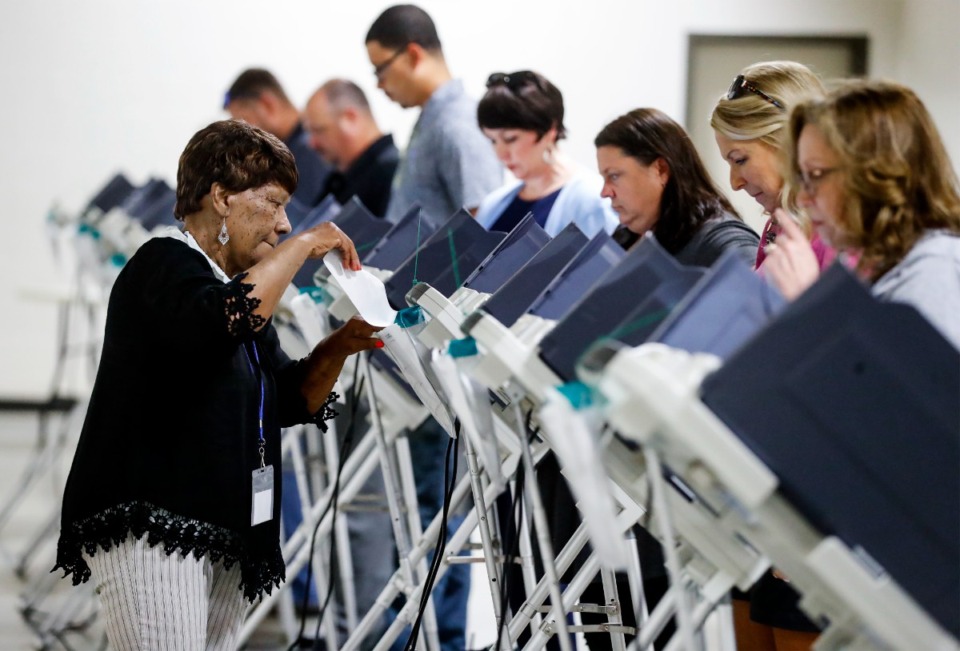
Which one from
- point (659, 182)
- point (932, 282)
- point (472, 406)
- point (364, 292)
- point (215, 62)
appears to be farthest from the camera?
point (215, 62)

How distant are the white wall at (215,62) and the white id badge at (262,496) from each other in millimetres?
5249

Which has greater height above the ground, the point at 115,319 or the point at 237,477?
the point at 115,319

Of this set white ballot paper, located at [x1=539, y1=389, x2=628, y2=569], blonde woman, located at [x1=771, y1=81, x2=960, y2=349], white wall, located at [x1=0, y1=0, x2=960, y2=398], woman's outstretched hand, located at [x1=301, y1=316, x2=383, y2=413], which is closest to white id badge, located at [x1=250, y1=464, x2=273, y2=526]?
woman's outstretched hand, located at [x1=301, y1=316, x2=383, y2=413]

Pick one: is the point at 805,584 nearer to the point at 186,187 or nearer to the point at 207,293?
the point at 207,293

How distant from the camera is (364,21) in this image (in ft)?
24.5

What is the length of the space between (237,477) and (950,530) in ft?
3.61

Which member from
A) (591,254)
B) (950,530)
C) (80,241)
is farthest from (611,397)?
(80,241)

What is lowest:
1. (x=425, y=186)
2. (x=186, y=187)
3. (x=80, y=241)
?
(x=80, y=241)

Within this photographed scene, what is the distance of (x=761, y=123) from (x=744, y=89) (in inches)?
3.1

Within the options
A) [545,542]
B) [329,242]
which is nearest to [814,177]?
[545,542]

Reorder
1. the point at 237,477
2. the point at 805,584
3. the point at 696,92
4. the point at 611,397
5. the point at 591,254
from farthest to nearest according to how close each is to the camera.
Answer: the point at 696,92 < the point at 237,477 < the point at 591,254 < the point at 805,584 < the point at 611,397

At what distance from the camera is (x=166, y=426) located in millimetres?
2041

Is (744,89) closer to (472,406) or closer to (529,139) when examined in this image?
(472,406)

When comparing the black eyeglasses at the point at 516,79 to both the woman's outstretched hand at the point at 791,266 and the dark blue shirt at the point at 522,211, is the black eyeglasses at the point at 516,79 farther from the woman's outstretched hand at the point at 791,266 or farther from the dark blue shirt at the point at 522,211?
the woman's outstretched hand at the point at 791,266
